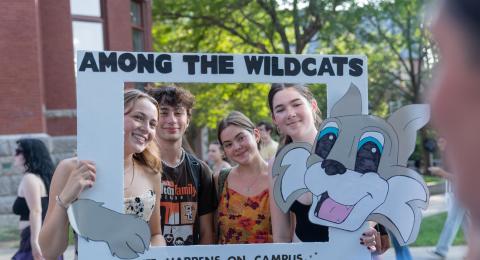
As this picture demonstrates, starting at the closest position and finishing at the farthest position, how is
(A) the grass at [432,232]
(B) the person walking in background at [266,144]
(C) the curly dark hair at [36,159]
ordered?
(C) the curly dark hair at [36,159], (B) the person walking in background at [266,144], (A) the grass at [432,232]

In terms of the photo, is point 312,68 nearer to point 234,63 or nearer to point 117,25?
point 234,63

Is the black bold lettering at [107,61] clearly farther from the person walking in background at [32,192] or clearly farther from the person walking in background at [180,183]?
the person walking in background at [32,192]

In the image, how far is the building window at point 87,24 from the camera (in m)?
14.0

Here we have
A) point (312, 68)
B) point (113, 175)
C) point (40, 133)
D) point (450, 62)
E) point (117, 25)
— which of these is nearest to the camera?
point (450, 62)

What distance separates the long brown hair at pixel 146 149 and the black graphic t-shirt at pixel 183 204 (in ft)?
0.64

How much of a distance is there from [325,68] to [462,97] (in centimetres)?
219

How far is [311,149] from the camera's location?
2.71m

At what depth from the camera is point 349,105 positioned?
8.95 feet

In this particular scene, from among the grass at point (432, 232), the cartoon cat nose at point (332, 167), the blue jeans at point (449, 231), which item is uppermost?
the cartoon cat nose at point (332, 167)

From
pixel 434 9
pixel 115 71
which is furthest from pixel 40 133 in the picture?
pixel 434 9

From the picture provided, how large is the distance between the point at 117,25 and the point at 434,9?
47.4 feet

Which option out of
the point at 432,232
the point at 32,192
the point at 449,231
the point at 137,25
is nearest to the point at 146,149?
the point at 32,192

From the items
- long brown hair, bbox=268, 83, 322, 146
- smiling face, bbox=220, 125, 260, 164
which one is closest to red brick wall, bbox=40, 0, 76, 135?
smiling face, bbox=220, 125, 260, 164

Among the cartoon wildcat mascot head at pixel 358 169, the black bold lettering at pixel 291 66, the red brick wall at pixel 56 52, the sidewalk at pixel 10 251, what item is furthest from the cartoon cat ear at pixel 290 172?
the red brick wall at pixel 56 52
